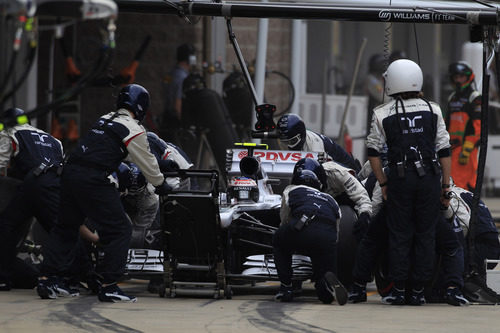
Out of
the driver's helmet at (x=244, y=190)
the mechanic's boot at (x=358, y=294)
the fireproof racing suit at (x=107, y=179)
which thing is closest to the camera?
the fireproof racing suit at (x=107, y=179)

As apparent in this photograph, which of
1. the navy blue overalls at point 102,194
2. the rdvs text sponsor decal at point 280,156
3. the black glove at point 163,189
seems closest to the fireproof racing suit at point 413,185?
the rdvs text sponsor decal at point 280,156

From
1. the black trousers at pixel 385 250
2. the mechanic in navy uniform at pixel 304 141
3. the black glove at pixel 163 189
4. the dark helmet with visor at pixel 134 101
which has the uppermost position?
the dark helmet with visor at pixel 134 101

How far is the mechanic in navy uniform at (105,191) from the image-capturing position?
982cm

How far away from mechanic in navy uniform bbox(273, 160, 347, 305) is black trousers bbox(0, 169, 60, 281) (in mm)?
2032

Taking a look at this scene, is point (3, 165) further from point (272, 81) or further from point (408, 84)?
point (272, 81)

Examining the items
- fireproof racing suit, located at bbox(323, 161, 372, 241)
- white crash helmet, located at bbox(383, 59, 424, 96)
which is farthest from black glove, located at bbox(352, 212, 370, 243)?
Answer: white crash helmet, located at bbox(383, 59, 424, 96)

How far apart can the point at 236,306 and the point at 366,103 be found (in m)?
10.8

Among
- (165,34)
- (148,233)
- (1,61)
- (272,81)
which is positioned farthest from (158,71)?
(1,61)

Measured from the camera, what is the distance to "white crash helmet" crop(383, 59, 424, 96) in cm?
1001

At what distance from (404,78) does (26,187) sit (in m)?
3.41

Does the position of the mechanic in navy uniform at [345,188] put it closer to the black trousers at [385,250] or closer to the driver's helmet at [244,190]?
the black trousers at [385,250]

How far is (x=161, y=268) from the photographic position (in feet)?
34.3

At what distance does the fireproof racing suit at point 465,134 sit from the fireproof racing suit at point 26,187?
6581 millimetres

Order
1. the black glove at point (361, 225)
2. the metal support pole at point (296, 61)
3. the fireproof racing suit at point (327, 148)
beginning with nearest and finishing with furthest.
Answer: the black glove at point (361, 225) < the fireproof racing suit at point (327, 148) < the metal support pole at point (296, 61)
